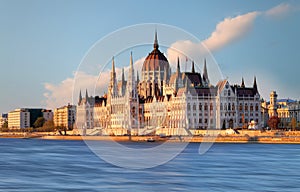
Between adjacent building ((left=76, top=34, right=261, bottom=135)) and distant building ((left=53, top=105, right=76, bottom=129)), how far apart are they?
2987 centimetres

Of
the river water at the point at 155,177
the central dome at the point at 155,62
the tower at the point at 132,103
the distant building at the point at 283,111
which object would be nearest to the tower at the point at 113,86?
the tower at the point at 132,103

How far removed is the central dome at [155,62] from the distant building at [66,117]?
45639 mm

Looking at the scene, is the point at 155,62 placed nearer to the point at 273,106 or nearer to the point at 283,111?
the point at 283,111

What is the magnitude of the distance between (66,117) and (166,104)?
60.8 metres

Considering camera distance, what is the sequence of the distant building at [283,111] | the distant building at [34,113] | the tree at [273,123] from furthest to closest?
the distant building at [34,113]
the distant building at [283,111]
the tree at [273,123]

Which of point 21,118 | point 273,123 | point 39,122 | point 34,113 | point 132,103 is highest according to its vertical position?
point 34,113

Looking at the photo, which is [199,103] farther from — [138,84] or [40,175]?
[40,175]

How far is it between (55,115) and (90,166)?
138 metres

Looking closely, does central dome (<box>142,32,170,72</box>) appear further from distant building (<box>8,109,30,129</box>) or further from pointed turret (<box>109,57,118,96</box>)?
distant building (<box>8,109,30,129</box>)

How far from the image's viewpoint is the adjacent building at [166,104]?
340 ft

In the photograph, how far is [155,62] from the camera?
Answer: 111 meters

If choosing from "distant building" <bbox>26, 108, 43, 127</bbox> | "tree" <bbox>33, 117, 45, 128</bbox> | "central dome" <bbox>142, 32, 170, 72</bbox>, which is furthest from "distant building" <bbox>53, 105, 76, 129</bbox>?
"central dome" <bbox>142, 32, 170, 72</bbox>

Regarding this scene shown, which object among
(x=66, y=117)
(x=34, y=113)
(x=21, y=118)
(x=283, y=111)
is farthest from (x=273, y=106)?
(x=34, y=113)

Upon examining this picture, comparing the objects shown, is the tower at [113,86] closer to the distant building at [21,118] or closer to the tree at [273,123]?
the tree at [273,123]
